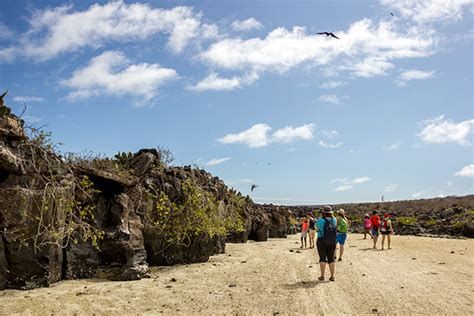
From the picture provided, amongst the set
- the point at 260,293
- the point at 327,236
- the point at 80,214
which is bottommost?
the point at 260,293

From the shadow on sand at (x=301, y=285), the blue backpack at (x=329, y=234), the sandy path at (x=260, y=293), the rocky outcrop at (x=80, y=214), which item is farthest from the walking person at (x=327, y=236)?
the rocky outcrop at (x=80, y=214)

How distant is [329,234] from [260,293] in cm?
278

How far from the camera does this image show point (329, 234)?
41.1 feet

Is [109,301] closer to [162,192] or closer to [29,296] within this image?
[29,296]

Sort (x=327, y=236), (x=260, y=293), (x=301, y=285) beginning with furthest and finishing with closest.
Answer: (x=327, y=236)
(x=301, y=285)
(x=260, y=293)

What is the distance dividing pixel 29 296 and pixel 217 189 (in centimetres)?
1177

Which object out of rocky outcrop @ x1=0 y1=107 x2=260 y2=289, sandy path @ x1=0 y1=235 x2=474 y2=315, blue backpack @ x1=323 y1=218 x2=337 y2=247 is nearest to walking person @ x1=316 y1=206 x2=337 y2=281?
blue backpack @ x1=323 y1=218 x2=337 y2=247

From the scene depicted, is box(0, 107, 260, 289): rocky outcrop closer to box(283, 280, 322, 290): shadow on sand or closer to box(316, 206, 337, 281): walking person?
box(283, 280, 322, 290): shadow on sand

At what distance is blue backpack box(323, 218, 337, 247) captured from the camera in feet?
41.1

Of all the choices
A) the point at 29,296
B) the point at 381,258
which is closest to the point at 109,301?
the point at 29,296

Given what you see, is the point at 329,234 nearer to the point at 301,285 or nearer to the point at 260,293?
the point at 301,285

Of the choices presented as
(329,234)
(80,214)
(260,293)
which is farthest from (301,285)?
(80,214)

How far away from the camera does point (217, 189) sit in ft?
69.4

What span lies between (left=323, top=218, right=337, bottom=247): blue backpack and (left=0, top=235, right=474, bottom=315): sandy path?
1185mm
